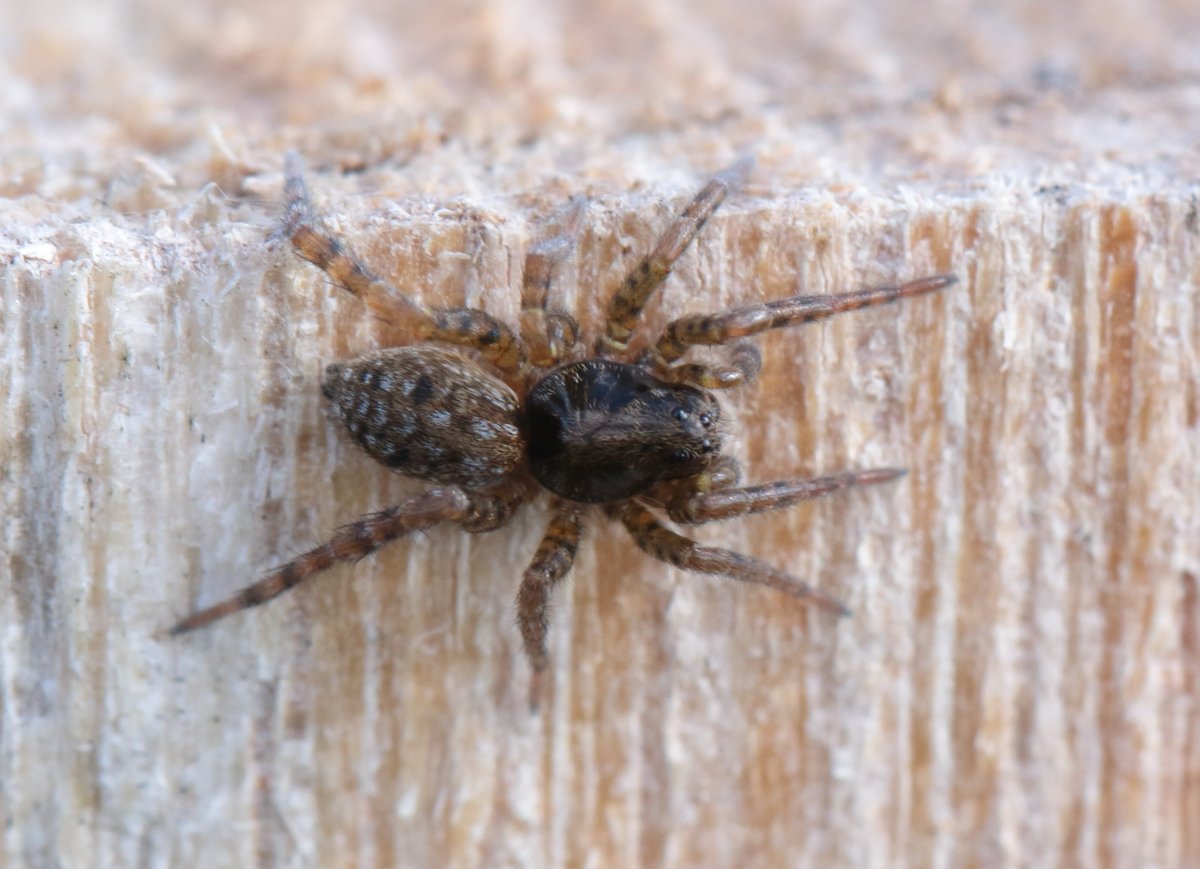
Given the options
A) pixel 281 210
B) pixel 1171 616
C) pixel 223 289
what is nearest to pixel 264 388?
pixel 223 289

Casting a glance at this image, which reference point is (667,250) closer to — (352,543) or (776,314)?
(776,314)

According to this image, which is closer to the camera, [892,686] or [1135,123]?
[892,686]

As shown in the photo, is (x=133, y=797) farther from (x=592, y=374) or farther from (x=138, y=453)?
(x=592, y=374)

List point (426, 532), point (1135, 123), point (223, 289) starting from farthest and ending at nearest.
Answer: point (1135, 123), point (426, 532), point (223, 289)

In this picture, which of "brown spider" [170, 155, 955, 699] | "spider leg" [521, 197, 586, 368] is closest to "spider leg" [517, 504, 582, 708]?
"brown spider" [170, 155, 955, 699]

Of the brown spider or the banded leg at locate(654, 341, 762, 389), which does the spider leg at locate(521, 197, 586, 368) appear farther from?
the banded leg at locate(654, 341, 762, 389)

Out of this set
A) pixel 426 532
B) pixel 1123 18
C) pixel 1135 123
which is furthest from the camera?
pixel 1123 18
